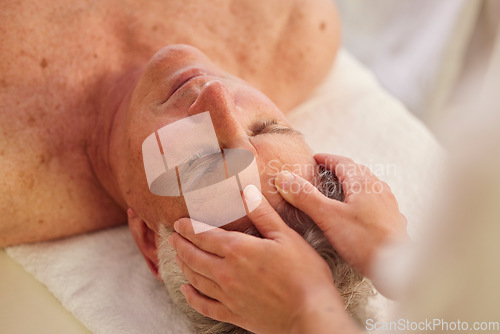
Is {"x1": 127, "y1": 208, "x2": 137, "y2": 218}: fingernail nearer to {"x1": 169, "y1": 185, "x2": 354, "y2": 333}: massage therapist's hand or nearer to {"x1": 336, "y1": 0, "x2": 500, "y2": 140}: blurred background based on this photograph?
{"x1": 169, "y1": 185, "x2": 354, "y2": 333}: massage therapist's hand

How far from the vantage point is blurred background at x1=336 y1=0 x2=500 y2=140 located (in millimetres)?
1897

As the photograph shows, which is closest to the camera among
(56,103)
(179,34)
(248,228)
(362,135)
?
(248,228)

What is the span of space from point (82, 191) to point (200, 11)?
62 centimetres

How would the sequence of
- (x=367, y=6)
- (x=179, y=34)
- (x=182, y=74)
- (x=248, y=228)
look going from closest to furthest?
1. (x=248, y=228)
2. (x=182, y=74)
3. (x=179, y=34)
4. (x=367, y=6)

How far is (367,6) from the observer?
2270mm

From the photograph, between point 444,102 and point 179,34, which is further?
point 444,102

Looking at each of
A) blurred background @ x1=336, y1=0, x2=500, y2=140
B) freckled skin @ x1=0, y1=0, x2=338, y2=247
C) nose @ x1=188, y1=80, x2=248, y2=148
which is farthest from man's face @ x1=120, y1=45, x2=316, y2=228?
blurred background @ x1=336, y1=0, x2=500, y2=140

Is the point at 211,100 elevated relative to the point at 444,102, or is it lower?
elevated

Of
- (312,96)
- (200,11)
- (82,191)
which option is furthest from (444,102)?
(82,191)

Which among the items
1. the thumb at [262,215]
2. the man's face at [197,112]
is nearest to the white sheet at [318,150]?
the man's face at [197,112]

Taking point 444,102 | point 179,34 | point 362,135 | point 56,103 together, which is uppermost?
point 179,34

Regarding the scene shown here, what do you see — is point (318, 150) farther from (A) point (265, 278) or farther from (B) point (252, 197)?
(A) point (265, 278)

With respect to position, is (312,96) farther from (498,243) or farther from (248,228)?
(498,243)

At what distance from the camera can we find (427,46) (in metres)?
2.10
